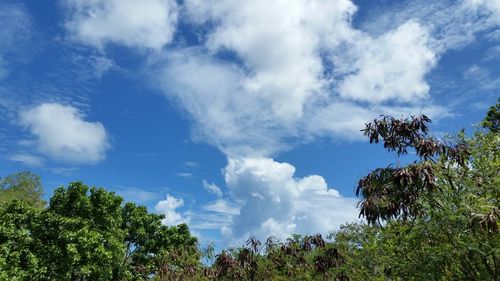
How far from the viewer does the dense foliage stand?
955cm

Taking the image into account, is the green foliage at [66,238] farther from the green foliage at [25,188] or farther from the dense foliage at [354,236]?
the green foliage at [25,188]

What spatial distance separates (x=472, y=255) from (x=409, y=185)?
195cm

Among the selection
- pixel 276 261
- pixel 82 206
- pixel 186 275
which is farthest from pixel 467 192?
pixel 82 206

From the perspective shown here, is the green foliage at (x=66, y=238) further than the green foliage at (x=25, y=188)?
No

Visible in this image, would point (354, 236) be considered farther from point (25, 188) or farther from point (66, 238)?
point (25, 188)

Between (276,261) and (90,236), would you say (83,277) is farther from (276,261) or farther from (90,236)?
(276,261)

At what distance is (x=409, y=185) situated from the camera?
9.65 m

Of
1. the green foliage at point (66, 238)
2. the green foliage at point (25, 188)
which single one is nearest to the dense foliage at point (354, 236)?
the green foliage at point (66, 238)

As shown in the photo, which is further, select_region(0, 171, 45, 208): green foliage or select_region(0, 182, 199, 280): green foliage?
select_region(0, 171, 45, 208): green foliage

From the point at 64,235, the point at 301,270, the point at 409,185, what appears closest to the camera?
the point at 409,185

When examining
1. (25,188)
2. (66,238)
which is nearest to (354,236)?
(66,238)

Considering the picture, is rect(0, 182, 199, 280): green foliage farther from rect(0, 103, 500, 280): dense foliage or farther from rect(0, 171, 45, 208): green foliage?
rect(0, 171, 45, 208): green foliage

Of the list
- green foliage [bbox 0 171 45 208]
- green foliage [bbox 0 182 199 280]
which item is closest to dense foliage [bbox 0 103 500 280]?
green foliage [bbox 0 182 199 280]

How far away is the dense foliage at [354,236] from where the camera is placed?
955cm
